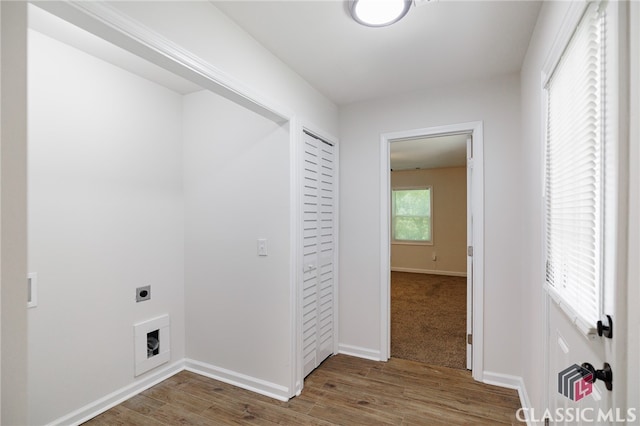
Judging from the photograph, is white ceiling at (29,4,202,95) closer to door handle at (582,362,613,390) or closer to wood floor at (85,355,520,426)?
wood floor at (85,355,520,426)

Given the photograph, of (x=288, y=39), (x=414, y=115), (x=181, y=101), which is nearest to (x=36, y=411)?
(x=181, y=101)

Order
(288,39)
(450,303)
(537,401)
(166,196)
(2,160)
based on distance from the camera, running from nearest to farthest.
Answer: (2,160)
(537,401)
(288,39)
(166,196)
(450,303)

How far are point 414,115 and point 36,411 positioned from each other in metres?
3.40

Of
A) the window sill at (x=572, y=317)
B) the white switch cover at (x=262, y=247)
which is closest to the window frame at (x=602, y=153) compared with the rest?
the window sill at (x=572, y=317)

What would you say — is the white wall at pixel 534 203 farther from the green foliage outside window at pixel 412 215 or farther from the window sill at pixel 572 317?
the green foliage outside window at pixel 412 215

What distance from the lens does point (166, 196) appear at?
8.54ft

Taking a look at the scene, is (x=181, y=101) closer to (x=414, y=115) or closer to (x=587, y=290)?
(x=414, y=115)

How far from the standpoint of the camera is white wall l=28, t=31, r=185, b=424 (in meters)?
1.83

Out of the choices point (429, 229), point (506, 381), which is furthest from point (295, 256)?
point (429, 229)

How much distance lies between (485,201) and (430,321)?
6.74 ft

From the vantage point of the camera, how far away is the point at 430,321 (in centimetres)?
386

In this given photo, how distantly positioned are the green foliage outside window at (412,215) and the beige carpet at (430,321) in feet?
4.50

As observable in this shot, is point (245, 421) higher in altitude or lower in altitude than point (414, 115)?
lower

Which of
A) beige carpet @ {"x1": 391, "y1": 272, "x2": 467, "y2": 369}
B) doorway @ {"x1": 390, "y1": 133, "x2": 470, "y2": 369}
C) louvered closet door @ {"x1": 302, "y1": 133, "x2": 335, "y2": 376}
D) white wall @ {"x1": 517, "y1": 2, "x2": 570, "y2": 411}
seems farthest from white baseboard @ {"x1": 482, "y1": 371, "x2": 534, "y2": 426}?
doorway @ {"x1": 390, "y1": 133, "x2": 470, "y2": 369}
